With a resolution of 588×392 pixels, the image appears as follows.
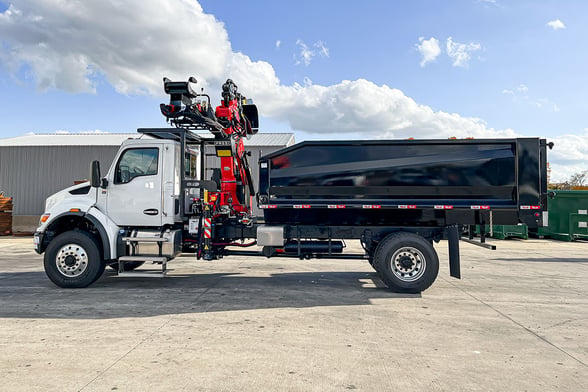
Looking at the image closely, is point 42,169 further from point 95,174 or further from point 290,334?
point 290,334

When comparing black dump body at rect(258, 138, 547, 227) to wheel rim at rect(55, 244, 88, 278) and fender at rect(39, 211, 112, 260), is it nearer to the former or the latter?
fender at rect(39, 211, 112, 260)

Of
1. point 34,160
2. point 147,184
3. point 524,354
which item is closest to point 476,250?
point 524,354

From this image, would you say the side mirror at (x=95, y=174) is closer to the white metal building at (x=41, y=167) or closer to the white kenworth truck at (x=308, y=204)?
the white kenworth truck at (x=308, y=204)

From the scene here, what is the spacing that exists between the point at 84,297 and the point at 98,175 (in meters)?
2.17

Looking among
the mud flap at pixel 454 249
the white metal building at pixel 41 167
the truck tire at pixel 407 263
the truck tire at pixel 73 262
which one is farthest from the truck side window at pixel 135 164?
the white metal building at pixel 41 167

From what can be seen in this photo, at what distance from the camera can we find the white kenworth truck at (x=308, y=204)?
22.9ft

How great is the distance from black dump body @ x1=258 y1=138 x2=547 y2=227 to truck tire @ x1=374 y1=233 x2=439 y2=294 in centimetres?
45

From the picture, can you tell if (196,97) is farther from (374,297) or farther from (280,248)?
(374,297)

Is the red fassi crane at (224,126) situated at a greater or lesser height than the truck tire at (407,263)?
greater

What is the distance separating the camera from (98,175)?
7.35 metres

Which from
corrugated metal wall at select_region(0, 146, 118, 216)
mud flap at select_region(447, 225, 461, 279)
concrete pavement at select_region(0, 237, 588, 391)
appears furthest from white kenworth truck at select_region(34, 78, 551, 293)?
corrugated metal wall at select_region(0, 146, 118, 216)

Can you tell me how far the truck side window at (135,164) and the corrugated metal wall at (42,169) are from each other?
1602 cm

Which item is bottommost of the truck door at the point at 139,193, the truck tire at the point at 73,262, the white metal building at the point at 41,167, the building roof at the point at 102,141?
the truck tire at the point at 73,262

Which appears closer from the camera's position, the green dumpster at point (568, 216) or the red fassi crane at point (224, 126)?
the red fassi crane at point (224, 126)
